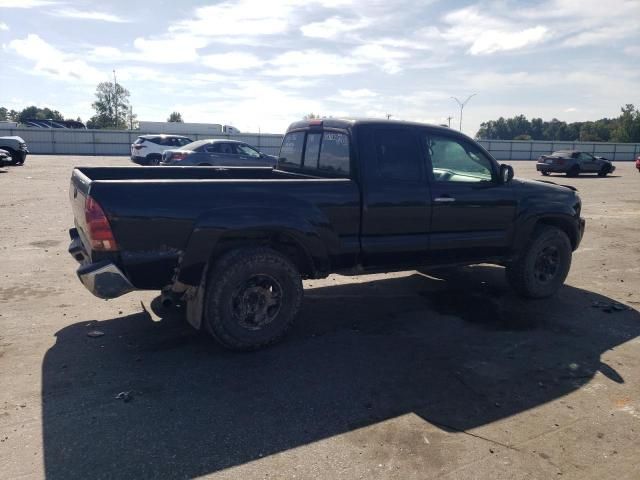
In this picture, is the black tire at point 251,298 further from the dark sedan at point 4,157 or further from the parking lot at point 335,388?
the dark sedan at point 4,157

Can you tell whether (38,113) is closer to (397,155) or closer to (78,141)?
(78,141)

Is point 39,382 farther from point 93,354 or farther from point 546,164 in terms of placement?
point 546,164

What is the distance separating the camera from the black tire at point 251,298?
4309 mm

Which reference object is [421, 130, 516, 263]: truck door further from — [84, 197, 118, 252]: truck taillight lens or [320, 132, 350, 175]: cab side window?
[84, 197, 118, 252]: truck taillight lens

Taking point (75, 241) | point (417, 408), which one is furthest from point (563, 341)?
point (75, 241)

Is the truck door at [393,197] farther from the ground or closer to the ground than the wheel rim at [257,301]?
farther from the ground

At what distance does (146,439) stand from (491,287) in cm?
497

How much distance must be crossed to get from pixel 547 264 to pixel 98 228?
16.8 ft

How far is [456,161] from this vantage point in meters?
5.57

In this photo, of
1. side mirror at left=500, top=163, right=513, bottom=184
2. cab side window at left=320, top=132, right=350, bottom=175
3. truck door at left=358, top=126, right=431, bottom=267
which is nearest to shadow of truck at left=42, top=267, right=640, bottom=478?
truck door at left=358, top=126, right=431, bottom=267

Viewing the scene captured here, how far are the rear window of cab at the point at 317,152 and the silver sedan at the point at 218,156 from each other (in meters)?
10.7

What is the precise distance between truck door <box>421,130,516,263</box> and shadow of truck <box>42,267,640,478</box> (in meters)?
0.72

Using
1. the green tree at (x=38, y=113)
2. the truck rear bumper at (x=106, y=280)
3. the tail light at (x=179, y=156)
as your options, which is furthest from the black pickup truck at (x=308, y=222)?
the green tree at (x=38, y=113)

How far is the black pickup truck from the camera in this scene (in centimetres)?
402
